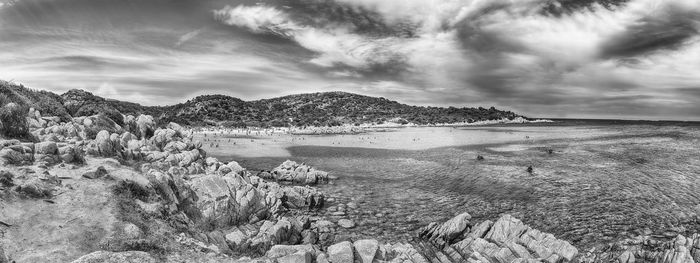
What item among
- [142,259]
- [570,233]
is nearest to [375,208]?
[570,233]

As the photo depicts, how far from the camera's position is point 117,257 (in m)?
10.9

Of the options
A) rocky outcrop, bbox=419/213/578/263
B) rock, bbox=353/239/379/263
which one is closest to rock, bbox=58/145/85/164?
rock, bbox=353/239/379/263

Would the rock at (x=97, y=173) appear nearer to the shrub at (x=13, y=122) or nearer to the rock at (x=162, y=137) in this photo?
the shrub at (x=13, y=122)

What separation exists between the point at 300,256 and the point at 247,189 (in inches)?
389

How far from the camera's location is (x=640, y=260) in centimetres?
1590

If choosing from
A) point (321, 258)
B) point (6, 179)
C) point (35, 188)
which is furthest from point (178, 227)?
point (321, 258)

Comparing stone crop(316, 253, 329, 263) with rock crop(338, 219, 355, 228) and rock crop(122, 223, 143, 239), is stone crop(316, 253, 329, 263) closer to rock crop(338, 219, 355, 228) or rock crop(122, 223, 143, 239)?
rock crop(122, 223, 143, 239)

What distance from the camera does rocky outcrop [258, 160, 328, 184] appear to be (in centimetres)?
3488

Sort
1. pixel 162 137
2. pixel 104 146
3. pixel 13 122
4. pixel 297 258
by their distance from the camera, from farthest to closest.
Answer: pixel 162 137, pixel 104 146, pixel 13 122, pixel 297 258

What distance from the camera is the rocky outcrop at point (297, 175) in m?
34.9

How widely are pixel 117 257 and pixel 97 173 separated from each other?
7.65 meters

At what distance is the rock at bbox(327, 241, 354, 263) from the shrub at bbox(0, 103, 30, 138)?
2050 centimetres

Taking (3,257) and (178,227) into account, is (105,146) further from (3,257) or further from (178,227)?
(3,257)

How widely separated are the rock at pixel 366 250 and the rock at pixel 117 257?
7.77 metres
